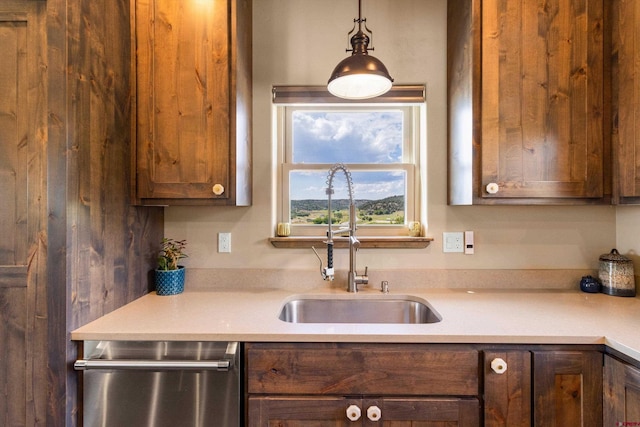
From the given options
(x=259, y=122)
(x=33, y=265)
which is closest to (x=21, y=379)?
(x=33, y=265)

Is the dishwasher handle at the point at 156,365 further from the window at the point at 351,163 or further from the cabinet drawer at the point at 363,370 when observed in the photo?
the window at the point at 351,163

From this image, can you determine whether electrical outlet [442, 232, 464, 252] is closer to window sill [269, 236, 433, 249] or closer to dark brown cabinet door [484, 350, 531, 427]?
window sill [269, 236, 433, 249]

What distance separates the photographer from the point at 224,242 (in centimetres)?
169

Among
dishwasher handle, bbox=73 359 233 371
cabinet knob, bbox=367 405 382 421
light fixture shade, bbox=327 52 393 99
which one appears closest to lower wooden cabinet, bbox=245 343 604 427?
cabinet knob, bbox=367 405 382 421

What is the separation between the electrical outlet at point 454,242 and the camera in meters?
1.66

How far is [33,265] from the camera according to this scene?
1069 millimetres

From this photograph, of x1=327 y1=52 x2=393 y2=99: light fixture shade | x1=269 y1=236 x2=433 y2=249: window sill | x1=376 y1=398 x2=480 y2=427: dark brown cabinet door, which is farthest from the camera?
x1=269 y1=236 x2=433 y2=249: window sill

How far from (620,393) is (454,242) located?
841 mm

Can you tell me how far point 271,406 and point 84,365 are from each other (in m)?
0.65

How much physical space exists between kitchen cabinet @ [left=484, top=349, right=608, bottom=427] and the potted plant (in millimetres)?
1405

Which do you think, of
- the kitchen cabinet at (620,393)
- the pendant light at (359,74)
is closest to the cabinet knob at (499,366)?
the kitchen cabinet at (620,393)

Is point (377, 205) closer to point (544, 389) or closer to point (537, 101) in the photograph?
point (537, 101)

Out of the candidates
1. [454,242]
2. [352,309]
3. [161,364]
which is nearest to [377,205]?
[454,242]

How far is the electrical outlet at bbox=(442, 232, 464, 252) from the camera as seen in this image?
166 cm
